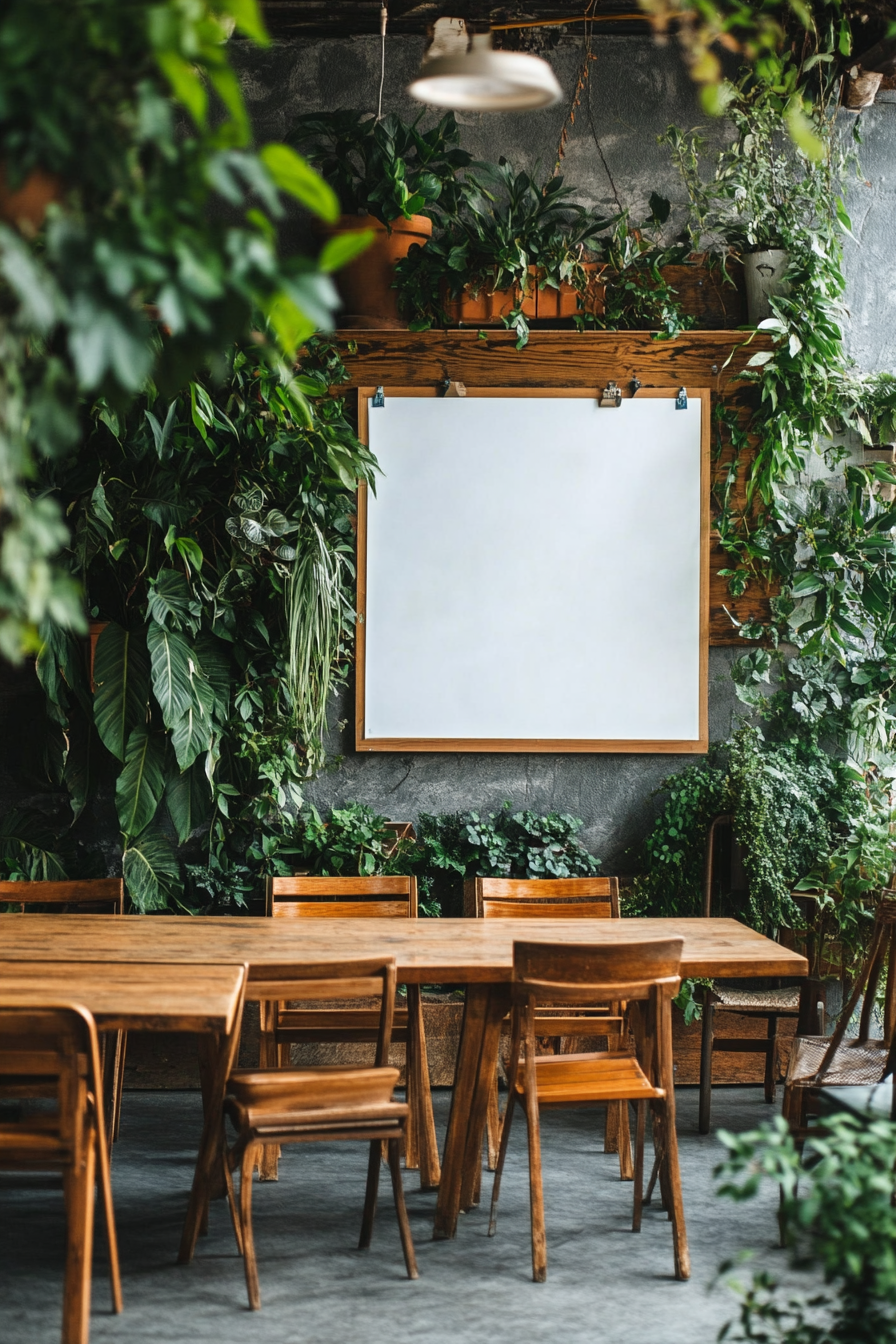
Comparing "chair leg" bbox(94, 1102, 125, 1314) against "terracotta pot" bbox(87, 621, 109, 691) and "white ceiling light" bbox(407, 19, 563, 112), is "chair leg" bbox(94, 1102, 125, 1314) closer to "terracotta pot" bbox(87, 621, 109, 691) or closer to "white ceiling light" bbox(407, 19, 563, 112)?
"terracotta pot" bbox(87, 621, 109, 691)

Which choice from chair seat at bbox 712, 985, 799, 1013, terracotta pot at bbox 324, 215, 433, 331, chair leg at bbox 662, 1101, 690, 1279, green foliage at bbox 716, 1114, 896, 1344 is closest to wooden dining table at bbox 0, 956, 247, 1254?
chair leg at bbox 662, 1101, 690, 1279

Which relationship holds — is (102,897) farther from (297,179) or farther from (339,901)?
(297,179)

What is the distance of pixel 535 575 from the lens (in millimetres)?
5262

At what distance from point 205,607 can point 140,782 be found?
27.7 inches

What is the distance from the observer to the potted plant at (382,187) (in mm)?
4997

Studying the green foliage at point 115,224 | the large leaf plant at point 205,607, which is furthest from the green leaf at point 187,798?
the green foliage at point 115,224

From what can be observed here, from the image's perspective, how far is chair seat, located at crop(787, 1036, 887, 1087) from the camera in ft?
11.1

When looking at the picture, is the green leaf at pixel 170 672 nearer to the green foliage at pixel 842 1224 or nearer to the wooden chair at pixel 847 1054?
the wooden chair at pixel 847 1054

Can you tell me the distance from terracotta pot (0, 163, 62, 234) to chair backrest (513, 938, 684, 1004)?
2080 millimetres

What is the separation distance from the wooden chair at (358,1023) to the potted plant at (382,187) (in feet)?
7.92

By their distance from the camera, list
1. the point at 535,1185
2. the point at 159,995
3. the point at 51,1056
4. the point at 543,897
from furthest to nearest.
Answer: the point at 543,897
the point at 535,1185
the point at 159,995
the point at 51,1056

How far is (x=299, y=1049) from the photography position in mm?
4652

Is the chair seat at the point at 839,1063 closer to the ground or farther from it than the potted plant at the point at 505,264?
closer to the ground

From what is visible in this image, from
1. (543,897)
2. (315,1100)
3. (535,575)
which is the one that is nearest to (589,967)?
(315,1100)
